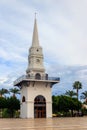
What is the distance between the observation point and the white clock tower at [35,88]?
185 ft

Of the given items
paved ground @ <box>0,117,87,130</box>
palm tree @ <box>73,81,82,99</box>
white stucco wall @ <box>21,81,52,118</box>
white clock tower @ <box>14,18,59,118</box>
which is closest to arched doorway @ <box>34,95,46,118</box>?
white clock tower @ <box>14,18,59,118</box>

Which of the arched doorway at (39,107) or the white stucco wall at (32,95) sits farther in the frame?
the arched doorway at (39,107)

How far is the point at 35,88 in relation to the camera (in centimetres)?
5750

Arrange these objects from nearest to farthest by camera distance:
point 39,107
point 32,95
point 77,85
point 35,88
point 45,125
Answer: point 45,125, point 32,95, point 35,88, point 39,107, point 77,85

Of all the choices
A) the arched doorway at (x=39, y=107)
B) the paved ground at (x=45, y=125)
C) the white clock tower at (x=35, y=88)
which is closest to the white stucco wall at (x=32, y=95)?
the white clock tower at (x=35, y=88)

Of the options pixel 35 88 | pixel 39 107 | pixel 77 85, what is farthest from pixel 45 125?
pixel 77 85

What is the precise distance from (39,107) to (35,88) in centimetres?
396

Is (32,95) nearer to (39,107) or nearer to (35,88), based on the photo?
(35,88)

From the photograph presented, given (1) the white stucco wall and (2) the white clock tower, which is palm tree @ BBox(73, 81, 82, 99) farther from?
(1) the white stucco wall

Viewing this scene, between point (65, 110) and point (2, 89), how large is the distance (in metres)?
43.1

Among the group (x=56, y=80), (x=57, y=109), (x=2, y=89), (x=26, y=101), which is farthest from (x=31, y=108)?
(x=2, y=89)

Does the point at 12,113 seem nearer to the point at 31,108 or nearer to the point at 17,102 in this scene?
the point at 17,102

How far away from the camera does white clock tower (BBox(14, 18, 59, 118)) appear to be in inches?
2226

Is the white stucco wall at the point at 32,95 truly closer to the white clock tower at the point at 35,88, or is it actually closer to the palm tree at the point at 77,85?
the white clock tower at the point at 35,88
